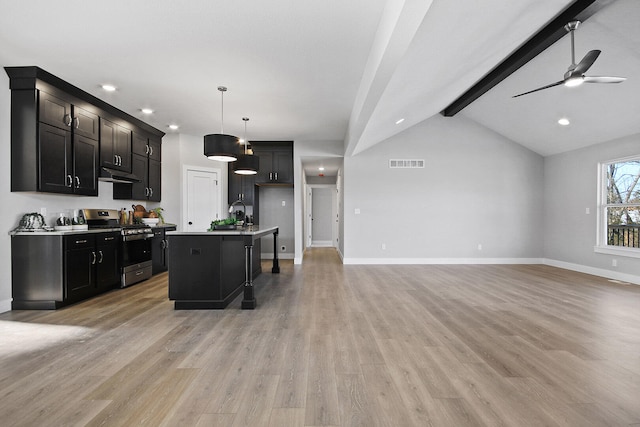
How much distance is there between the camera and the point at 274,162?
7613 mm

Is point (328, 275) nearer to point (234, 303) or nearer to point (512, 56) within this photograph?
point (234, 303)

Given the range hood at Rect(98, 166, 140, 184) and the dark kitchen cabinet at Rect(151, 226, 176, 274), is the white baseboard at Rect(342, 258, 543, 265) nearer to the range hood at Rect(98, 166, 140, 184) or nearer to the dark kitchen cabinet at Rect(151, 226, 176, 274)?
the dark kitchen cabinet at Rect(151, 226, 176, 274)

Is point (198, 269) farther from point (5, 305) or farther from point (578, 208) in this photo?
point (578, 208)

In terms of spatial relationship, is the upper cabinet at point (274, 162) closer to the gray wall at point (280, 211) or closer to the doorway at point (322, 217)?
the gray wall at point (280, 211)

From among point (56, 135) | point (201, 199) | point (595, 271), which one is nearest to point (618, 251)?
point (595, 271)

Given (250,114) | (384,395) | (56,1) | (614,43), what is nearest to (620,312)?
(614,43)

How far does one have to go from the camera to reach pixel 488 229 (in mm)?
7215

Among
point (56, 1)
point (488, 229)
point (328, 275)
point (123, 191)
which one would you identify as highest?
point (56, 1)

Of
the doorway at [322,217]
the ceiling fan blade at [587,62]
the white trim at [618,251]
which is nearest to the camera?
the ceiling fan blade at [587,62]

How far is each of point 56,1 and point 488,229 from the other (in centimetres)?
769

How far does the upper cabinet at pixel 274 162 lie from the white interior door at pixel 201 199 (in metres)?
1.01

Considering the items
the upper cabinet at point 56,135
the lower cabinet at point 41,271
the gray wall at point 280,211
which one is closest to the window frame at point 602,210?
the gray wall at point 280,211

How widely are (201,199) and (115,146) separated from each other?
7.06 feet

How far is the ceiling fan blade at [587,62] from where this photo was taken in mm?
3242
